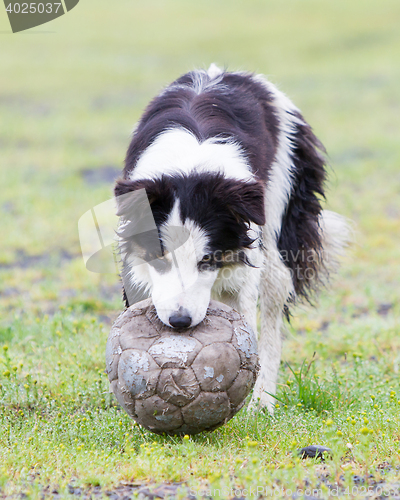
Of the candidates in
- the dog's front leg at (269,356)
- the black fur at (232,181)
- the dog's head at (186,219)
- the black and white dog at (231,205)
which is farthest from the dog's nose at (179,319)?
the dog's front leg at (269,356)

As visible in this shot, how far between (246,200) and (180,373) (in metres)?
1.15

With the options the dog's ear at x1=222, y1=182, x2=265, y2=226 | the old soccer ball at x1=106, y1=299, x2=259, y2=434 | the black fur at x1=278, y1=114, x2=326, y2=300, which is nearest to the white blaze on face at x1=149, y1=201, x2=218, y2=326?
the old soccer ball at x1=106, y1=299, x2=259, y2=434

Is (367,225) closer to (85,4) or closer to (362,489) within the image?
(362,489)

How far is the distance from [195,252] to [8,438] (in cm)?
164

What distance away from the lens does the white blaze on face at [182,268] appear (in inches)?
140

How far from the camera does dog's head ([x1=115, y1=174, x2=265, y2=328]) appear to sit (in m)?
3.68

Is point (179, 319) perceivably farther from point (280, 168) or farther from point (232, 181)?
point (280, 168)

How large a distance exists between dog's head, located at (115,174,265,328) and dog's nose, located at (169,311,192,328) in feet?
0.42

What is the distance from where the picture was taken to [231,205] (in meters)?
3.76

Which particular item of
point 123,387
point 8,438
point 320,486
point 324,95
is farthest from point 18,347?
point 324,95

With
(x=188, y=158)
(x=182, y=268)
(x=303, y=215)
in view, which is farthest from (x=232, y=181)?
(x=303, y=215)

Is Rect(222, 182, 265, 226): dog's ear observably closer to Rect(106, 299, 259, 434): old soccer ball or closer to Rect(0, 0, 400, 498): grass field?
Rect(106, 299, 259, 434): old soccer ball

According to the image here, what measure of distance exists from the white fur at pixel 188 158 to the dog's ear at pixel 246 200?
14cm

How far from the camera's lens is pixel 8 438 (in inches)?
148
